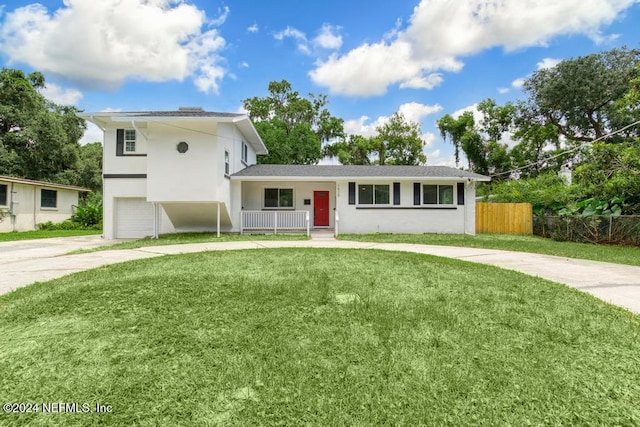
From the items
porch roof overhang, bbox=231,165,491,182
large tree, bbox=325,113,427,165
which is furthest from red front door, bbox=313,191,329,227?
large tree, bbox=325,113,427,165

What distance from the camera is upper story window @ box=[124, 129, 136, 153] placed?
12.9 m

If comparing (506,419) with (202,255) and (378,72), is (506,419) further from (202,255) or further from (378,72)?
(378,72)

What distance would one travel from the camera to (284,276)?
5195 millimetres

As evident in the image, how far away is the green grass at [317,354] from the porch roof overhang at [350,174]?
9.54 meters

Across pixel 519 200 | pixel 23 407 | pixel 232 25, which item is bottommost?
pixel 23 407

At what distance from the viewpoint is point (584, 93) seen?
22.2 metres

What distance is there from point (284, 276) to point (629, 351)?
4.09 metres

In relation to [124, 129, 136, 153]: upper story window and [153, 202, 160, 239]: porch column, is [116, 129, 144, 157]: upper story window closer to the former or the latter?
[124, 129, 136, 153]: upper story window

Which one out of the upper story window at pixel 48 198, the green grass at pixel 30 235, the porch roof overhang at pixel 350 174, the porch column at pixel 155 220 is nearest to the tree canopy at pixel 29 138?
the upper story window at pixel 48 198

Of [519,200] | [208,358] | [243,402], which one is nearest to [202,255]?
[208,358]

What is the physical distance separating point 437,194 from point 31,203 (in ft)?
70.7

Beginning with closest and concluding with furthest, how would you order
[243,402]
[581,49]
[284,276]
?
[243,402] → [284,276] → [581,49]

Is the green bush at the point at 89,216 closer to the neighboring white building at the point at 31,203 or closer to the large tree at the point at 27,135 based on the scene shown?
the neighboring white building at the point at 31,203

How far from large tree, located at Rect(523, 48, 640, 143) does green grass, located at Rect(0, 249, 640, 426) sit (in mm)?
25105
